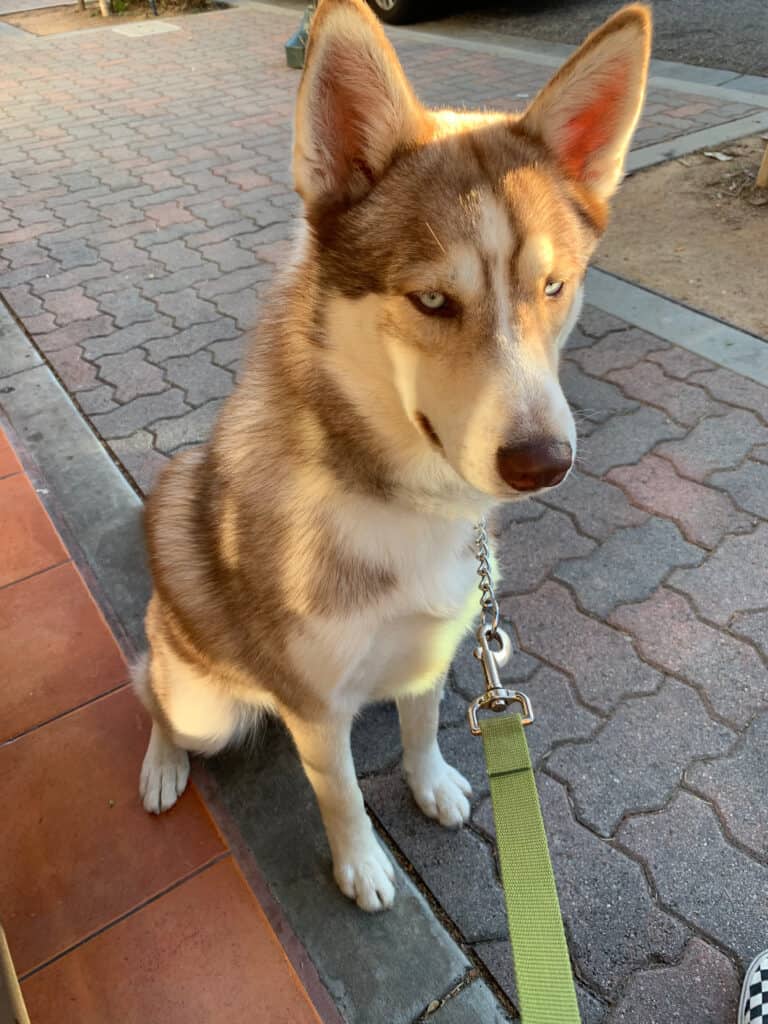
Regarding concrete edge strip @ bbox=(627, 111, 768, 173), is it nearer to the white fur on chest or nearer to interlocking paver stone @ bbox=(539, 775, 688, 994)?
the white fur on chest

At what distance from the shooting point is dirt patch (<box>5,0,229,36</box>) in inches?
516

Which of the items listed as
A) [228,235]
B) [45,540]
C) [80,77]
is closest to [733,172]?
[228,235]

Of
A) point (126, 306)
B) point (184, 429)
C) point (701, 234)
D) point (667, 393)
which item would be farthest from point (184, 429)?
point (701, 234)

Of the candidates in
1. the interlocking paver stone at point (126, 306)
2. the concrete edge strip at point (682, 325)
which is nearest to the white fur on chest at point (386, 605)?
the concrete edge strip at point (682, 325)

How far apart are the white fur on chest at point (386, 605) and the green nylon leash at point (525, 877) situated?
0.20 meters

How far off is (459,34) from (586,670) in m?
10.4

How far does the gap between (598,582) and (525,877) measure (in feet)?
5.51

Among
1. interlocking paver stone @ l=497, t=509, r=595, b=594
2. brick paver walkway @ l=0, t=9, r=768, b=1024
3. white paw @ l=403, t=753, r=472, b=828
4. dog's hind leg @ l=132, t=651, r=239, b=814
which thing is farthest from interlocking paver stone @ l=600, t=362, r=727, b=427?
dog's hind leg @ l=132, t=651, r=239, b=814

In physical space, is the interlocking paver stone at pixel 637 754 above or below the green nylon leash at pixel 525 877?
below

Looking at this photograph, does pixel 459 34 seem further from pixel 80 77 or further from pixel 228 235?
pixel 228 235

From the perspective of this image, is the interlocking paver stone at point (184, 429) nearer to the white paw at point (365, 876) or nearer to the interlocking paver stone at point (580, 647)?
the interlocking paver stone at point (580, 647)

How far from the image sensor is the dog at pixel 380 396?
1292 mm

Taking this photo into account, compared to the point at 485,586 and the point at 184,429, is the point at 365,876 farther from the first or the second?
the point at 184,429

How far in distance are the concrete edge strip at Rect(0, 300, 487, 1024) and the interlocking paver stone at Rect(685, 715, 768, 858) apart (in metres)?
0.87
